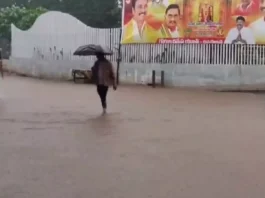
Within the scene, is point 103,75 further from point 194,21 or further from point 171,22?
point 171,22

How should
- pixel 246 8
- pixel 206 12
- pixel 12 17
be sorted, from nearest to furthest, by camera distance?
pixel 246 8, pixel 206 12, pixel 12 17

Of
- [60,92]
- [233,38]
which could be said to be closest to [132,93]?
[60,92]

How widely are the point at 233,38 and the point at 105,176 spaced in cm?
1554

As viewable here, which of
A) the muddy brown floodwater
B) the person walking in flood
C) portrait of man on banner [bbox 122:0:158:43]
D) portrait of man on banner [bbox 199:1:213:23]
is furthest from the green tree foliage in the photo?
the person walking in flood

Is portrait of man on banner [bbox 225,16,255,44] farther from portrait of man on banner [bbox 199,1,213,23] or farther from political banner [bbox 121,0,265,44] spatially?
portrait of man on banner [bbox 199,1,213,23]

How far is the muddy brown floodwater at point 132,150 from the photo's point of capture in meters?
6.36

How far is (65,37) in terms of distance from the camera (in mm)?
29094

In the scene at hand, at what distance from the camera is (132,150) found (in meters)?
8.69

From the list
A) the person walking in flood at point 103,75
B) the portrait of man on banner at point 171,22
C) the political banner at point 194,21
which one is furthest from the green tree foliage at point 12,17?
the person walking in flood at point 103,75

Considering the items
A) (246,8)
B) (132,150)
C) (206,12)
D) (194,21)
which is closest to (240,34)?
(246,8)

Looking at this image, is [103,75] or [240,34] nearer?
[103,75]

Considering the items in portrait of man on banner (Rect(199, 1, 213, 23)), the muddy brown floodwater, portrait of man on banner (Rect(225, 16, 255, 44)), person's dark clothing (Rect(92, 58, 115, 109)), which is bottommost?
Result: the muddy brown floodwater

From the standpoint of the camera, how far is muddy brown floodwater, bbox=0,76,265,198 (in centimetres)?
636

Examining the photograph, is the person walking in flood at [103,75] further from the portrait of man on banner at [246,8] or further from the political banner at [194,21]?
the portrait of man on banner at [246,8]
